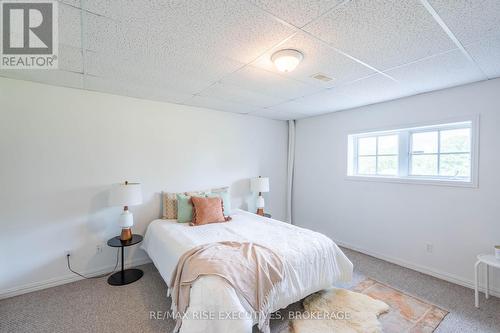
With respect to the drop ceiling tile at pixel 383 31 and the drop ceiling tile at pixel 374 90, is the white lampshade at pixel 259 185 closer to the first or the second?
the drop ceiling tile at pixel 374 90

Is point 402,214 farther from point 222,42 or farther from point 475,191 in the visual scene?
point 222,42

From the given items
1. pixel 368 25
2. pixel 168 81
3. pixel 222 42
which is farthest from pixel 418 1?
pixel 168 81

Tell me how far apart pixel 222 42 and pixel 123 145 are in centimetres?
206

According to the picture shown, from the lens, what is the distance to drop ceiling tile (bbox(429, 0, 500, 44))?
129cm

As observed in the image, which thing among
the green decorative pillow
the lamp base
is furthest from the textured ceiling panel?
the lamp base

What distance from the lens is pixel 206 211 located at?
2990mm

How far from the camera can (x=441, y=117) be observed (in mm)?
2750

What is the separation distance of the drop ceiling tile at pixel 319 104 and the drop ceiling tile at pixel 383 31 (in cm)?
94

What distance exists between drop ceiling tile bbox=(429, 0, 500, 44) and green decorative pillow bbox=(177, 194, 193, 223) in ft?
9.76

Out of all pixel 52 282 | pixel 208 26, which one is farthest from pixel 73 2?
pixel 52 282

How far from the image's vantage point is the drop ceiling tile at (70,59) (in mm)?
1808

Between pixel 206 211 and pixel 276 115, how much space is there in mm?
2276

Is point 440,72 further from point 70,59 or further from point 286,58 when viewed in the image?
point 70,59

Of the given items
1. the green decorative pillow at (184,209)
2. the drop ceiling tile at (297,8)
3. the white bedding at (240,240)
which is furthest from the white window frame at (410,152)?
the green decorative pillow at (184,209)
